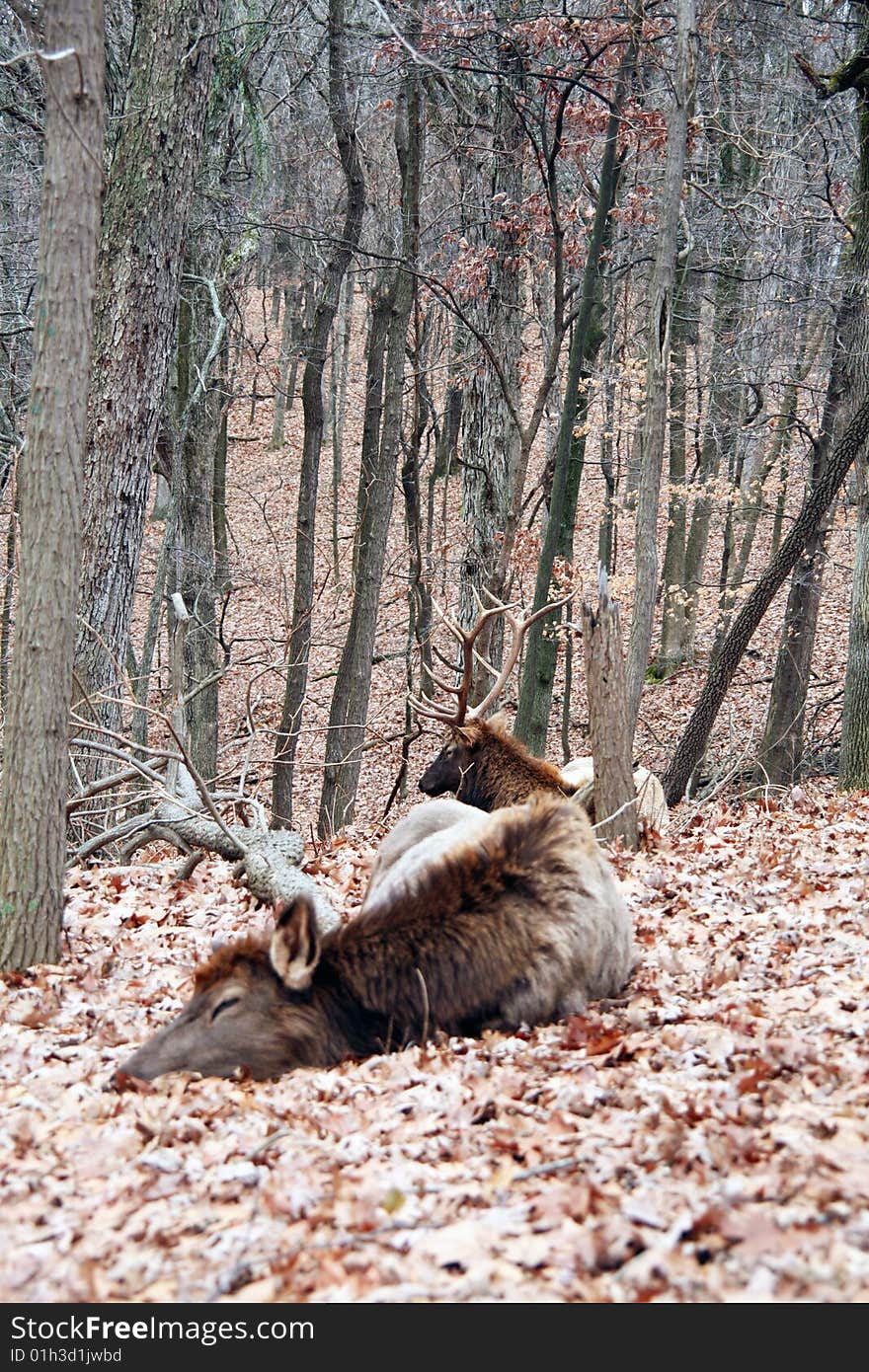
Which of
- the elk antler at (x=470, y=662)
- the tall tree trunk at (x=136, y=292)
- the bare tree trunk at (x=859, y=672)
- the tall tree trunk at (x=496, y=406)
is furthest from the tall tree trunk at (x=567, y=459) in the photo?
the tall tree trunk at (x=136, y=292)

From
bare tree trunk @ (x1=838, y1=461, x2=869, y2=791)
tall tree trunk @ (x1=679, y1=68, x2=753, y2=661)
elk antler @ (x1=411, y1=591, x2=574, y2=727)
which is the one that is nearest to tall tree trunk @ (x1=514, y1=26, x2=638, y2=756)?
tall tree trunk @ (x1=679, y1=68, x2=753, y2=661)

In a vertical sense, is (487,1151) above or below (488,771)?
below

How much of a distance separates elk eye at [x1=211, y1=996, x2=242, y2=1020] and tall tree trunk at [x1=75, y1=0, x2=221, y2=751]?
4375 millimetres

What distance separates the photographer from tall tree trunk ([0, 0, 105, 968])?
6.13 meters

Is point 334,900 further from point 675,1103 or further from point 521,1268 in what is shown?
point 521,1268

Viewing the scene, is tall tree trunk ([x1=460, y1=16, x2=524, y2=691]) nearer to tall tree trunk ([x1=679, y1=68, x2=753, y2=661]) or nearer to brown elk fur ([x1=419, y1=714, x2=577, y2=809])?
tall tree trunk ([x1=679, y1=68, x2=753, y2=661])

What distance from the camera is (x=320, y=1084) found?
5070 mm

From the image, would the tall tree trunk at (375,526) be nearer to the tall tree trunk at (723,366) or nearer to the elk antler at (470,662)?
the tall tree trunk at (723,366)

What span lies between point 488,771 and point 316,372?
7.74 m

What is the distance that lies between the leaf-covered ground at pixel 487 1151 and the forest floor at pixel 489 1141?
0.01 meters

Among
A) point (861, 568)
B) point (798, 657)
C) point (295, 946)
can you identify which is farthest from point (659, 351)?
point (295, 946)

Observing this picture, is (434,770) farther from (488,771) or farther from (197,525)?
(197,525)

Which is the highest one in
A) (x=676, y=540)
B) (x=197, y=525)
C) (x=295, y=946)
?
(x=676, y=540)

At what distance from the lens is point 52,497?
6.36m
